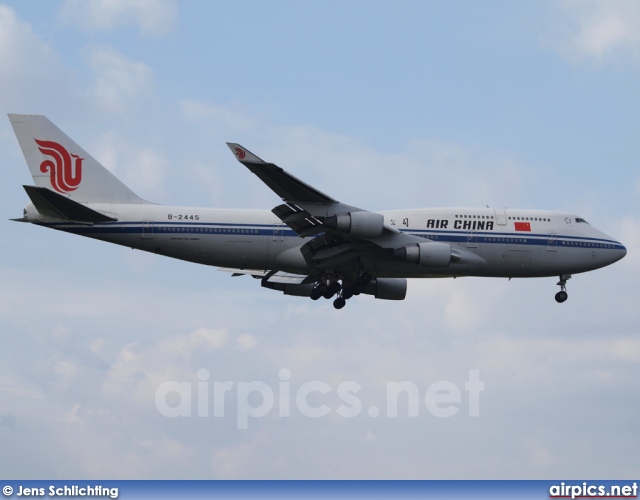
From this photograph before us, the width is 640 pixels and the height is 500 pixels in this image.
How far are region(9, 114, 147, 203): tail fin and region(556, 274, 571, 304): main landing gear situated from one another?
854 inches

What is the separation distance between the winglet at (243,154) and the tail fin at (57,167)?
8.87 metres

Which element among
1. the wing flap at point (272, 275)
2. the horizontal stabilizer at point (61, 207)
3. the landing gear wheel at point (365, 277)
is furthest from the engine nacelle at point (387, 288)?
the horizontal stabilizer at point (61, 207)

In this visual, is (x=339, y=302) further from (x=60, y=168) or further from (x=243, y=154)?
(x=60, y=168)

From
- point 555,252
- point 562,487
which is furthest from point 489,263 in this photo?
point 562,487

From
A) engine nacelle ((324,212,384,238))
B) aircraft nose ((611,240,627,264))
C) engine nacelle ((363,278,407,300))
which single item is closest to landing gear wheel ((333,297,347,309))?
engine nacelle ((363,278,407,300))

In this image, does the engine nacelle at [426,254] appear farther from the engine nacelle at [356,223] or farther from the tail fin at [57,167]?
the tail fin at [57,167]

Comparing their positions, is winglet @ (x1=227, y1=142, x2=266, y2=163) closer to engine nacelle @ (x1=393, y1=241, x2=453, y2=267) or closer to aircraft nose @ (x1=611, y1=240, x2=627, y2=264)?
engine nacelle @ (x1=393, y1=241, x2=453, y2=267)

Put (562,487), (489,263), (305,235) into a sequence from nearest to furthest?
(562,487) < (305,235) < (489,263)

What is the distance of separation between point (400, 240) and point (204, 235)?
9174mm

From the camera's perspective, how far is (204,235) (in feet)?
162

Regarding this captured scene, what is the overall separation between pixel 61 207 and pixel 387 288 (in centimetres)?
1817

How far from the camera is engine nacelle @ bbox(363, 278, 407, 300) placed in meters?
56.1

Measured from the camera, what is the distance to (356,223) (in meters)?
46.3

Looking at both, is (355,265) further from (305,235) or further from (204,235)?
(204,235)
